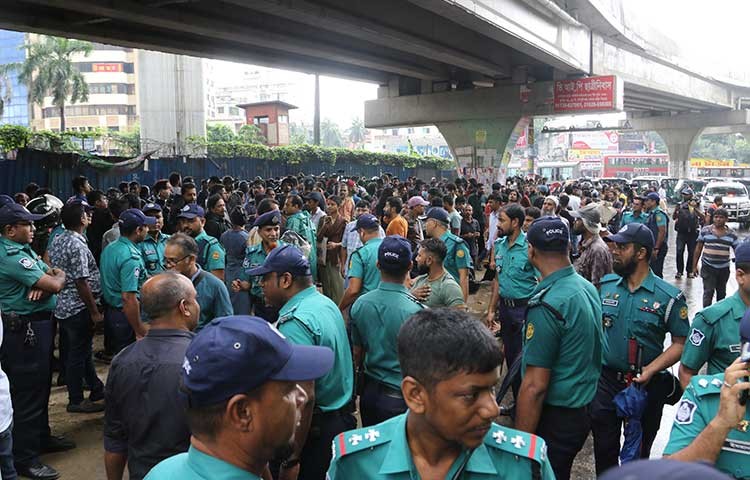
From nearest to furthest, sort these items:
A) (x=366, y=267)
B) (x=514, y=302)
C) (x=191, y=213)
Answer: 1. (x=366, y=267)
2. (x=514, y=302)
3. (x=191, y=213)

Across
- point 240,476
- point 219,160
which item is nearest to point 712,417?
point 240,476

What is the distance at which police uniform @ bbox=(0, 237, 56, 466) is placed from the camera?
14.6 feet

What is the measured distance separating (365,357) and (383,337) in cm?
20

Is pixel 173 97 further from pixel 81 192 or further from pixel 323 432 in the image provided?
pixel 323 432

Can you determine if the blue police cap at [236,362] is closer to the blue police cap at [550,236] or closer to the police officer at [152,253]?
the blue police cap at [550,236]

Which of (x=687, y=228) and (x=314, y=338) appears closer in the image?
(x=314, y=338)

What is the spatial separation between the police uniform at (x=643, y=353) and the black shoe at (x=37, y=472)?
12.7 ft

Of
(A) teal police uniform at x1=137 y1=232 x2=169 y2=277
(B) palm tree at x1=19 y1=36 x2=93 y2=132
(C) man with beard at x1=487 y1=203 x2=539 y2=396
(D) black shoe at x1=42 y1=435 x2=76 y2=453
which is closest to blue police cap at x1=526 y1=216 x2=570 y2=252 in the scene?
(C) man with beard at x1=487 y1=203 x2=539 y2=396

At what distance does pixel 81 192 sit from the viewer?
10367 millimetres

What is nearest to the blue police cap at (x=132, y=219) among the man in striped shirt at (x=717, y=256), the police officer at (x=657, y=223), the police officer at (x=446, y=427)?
the police officer at (x=446, y=427)

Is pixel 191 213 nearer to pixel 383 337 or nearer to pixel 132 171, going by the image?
pixel 383 337

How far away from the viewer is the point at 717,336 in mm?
3057

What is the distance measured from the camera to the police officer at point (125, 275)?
16.6 feet

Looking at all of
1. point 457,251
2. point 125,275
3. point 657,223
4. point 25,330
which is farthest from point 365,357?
point 657,223
